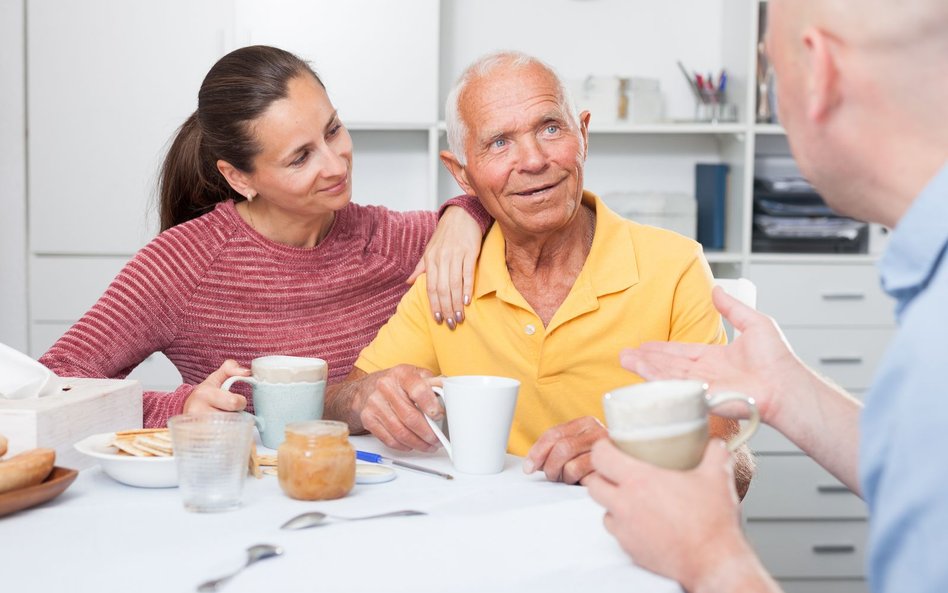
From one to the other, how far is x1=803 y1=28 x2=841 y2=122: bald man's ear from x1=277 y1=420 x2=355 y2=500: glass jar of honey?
0.65m

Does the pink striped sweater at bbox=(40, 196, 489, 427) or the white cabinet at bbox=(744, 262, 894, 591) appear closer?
the pink striped sweater at bbox=(40, 196, 489, 427)

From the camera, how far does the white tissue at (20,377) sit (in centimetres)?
133

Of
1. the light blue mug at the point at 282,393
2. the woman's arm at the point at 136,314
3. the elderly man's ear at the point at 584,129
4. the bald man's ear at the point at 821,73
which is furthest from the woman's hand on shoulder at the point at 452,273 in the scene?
the bald man's ear at the point at 821,73

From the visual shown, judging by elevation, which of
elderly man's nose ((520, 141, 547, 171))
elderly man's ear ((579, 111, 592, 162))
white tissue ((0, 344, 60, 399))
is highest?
elderly man's ear ((579, 111, 592, 162))

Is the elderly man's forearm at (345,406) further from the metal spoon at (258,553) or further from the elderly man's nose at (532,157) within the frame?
the metal spoon at (258,553)

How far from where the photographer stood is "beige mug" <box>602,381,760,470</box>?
898mm

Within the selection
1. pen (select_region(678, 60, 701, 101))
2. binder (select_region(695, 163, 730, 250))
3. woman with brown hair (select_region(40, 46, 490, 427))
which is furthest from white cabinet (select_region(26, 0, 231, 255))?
binder (select_region(695, 163, 730, 250))

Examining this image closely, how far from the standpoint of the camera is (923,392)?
67 centimetres

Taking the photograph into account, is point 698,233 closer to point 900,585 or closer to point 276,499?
point 276,499

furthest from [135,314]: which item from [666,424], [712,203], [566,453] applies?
[712,203]

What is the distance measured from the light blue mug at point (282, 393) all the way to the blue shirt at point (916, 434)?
879 mm

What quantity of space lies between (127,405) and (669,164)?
2818mm

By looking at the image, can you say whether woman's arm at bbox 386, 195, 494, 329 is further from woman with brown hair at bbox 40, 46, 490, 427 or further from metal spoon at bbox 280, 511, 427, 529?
metal spoon at bbox 280, 511, 427, 529

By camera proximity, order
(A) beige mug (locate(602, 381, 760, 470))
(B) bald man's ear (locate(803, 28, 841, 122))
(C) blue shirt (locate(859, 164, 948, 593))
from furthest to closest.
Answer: (A) beige mug (locate(602, 381, 760, 470))
(B) bald man's ear (locate(803, 28, 841, 122))
(C) blue shirt (locate(859, 164, 948, 593))
